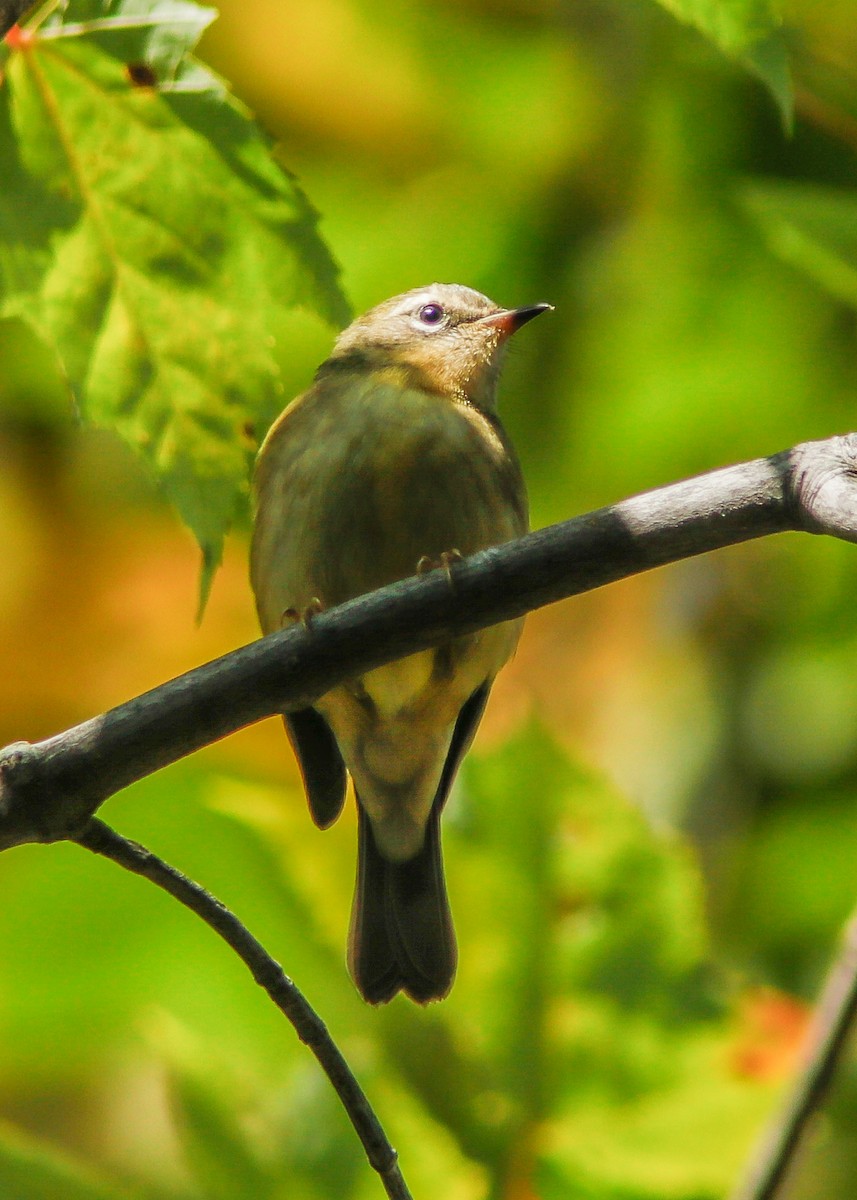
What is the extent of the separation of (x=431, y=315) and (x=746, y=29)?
2748 millimetres

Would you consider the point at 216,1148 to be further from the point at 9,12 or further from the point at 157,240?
the point at 9,12

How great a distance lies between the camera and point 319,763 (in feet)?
13.2

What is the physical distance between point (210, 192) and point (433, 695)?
176cm

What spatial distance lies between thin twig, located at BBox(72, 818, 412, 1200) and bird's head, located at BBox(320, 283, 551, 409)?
2.38 meters

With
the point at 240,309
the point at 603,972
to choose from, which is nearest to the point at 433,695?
the point at 603,972

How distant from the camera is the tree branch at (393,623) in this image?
198 centimetres

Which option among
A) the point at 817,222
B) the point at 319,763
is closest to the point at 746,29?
the point at 817,222

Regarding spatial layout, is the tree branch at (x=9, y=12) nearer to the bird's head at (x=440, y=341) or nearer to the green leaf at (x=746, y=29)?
the green leaf at (x=746, y=29)

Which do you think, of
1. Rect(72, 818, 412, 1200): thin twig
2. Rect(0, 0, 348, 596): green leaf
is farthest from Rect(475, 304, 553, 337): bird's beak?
Answer: Rect(72, 818, 412, 1200): thin twig

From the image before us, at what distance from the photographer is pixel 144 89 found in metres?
2.38

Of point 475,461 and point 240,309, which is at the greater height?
point 475,461

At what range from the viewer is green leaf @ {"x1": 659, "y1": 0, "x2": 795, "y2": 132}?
6.70 ft

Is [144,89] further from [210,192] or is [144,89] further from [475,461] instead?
[475,461]

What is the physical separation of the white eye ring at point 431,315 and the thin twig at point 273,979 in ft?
9.41
